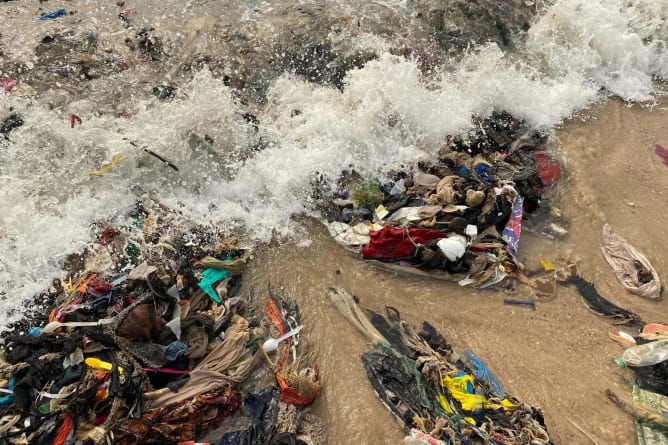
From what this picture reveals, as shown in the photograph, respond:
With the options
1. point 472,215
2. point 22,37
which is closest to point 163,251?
point 472,215

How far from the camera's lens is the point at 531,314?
549 centimetres

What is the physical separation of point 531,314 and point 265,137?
472 centimetres

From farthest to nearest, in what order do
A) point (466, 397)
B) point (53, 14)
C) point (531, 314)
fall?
point (53, 14) < point (531, 314) < point (466, 397)

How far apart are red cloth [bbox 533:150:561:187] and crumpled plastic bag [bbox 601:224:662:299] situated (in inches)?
42.6

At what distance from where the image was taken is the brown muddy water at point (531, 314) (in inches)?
185

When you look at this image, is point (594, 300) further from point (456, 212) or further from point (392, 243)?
point (392, 243)

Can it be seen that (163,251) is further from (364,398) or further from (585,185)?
(585,185)

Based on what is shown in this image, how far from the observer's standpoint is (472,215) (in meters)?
6.07

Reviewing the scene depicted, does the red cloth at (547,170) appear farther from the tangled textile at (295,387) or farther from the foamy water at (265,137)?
the tangled textile at (295,387)

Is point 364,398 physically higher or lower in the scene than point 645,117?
lower

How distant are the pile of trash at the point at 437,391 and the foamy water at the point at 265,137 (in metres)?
1.90

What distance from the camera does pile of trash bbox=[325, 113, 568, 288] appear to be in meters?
5.73

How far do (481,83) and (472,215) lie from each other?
321 centimetres

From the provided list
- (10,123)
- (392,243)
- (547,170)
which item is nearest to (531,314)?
(392,243)
